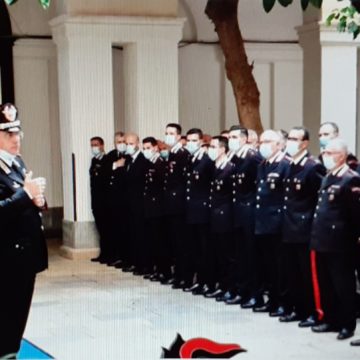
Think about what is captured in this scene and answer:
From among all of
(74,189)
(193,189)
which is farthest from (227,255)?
(74,189)

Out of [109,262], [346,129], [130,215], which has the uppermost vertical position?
[346,129]

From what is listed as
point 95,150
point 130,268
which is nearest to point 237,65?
point 95,150

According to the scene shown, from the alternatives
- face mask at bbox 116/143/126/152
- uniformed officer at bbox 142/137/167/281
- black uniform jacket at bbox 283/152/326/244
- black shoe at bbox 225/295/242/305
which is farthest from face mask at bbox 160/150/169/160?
black uniform jacket at bbox 283/152/326/244

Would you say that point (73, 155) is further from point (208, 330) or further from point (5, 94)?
point (208, 330)

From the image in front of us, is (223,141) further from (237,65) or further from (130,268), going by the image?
(130,268)

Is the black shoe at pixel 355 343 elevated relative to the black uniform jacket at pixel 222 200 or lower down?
lower down

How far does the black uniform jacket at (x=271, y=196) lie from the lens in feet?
23.6

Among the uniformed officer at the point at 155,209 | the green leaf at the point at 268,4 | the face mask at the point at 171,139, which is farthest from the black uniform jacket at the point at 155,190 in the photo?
the green leaf at the point at 268,4

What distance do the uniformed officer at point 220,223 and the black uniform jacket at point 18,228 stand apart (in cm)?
329

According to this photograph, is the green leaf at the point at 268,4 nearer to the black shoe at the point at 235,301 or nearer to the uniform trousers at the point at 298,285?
the uniform trousers at the point at 298,285

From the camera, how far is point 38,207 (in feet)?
15.4

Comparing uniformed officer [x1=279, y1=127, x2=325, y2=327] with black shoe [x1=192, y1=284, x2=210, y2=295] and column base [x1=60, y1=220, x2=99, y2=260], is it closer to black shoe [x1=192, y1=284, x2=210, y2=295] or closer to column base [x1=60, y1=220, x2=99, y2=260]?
black shoe [x1=192, y1=284, x2=210, y2=295]

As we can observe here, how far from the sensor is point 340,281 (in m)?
6.48

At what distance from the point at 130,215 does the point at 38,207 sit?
496cm
